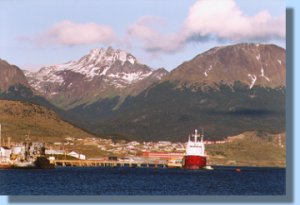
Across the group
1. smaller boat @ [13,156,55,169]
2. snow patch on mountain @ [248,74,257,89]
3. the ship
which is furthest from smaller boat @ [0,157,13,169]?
snow patch on mountain @ [248,74,257,89]

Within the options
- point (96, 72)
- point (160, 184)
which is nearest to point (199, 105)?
point (96, 72)

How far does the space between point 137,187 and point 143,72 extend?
4.76 metres

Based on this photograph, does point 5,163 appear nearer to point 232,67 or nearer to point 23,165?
point 23,165

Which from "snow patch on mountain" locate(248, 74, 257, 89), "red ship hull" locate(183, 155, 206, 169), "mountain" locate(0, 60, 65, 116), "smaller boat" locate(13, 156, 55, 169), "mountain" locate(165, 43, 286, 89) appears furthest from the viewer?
"smaller boat" locate(13, 156, 55, 169)

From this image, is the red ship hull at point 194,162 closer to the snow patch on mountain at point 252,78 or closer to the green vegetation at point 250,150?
the green vegetation at point 250,150

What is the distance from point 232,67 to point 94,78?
15.7 feet

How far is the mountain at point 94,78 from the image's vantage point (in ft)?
89.1

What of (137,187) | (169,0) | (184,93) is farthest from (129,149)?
(169,0)

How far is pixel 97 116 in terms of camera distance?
28938 millimetres

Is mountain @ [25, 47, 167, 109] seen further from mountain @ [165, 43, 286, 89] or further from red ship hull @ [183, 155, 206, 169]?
red ship hull @ [183, 155, 206, 169]

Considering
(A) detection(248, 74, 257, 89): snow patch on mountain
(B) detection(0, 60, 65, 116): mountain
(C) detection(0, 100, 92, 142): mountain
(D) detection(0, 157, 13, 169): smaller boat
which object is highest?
(A) detection(248, 74, 257, 89): snow patch on mountain

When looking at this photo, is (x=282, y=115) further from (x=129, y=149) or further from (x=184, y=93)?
(x=129, y=149)

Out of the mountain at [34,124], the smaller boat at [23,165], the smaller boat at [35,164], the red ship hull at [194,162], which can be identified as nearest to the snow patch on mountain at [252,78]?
the mountain at [34,124]

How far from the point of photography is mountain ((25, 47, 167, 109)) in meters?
27.2
